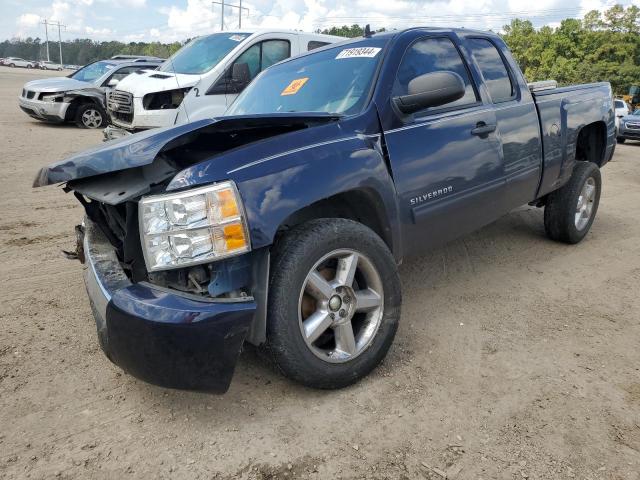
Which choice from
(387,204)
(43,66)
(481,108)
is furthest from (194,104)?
(43,66)

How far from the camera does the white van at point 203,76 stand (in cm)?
805

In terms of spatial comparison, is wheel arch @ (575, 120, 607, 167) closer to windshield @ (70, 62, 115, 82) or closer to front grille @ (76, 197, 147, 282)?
front grille @ (76, 197, 147, 282)

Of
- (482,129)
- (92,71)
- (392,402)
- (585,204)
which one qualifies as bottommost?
(392,402)

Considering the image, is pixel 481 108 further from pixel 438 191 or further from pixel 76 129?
pixel 76 129

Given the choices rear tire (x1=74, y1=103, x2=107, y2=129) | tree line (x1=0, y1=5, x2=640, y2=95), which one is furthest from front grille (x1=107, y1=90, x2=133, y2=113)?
tree line (x1=0, y1=5, x2=640, y2=95)

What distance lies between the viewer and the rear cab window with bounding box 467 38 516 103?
12.9 feet

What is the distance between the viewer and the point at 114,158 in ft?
7.78

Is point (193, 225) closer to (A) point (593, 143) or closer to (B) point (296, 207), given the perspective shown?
(B) point (296, 207)

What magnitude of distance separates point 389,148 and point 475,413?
145 cm

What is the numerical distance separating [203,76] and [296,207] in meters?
6.41

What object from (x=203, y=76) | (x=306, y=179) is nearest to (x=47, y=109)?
(x=203, y=76)

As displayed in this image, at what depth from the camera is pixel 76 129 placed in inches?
506

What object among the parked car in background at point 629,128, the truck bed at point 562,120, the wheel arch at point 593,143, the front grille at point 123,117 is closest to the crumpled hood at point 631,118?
the parked car in background at point 629,128

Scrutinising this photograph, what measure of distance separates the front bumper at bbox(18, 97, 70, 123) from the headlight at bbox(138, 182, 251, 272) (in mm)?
12046
